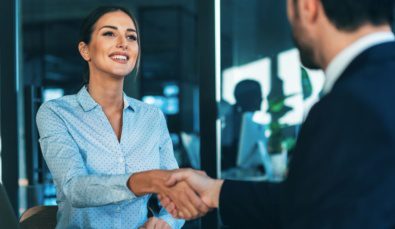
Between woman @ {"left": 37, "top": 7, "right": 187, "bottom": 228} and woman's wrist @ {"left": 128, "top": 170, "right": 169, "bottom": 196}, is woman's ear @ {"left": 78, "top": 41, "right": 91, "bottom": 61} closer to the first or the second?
woman @ {"left": 37, "top": 7, "right": 187, "bottom": 228}

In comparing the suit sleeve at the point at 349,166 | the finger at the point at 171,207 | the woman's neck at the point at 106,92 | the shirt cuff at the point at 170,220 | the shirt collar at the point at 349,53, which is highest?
the shirt collar at the point at 349,53

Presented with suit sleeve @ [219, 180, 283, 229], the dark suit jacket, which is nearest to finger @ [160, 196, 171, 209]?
suit sleeve @ [219, 180, 283, 229]

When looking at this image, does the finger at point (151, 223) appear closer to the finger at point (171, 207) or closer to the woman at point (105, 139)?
the woman at point (105, 139)

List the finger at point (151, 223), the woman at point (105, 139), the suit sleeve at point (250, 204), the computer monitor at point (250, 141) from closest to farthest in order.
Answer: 1. the suit sleeve at point (250, 204)
2. the woman at point (105, 139)
3. the finger at point (151, 223)
4. the computer monitor at point (250, 141)

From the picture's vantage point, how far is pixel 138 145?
183 cm

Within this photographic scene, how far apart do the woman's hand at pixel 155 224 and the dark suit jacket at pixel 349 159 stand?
3.07 ft

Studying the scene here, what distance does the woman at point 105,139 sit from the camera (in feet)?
5.15

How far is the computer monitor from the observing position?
4.02 meters

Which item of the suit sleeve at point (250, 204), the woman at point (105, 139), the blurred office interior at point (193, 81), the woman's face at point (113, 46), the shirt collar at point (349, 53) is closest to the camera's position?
the shirt collar at point (349, 53)

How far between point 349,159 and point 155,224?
1063 millimetres

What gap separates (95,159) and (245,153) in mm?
2434

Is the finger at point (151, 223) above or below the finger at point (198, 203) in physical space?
below

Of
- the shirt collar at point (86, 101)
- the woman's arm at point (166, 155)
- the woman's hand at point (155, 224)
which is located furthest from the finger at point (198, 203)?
the shirt collar at point (86, 101)

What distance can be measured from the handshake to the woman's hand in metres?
0.19
